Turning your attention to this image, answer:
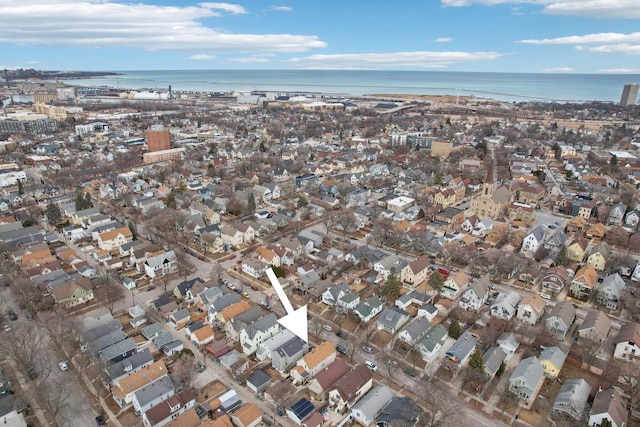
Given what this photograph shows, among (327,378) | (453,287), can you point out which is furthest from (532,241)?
(327,378)

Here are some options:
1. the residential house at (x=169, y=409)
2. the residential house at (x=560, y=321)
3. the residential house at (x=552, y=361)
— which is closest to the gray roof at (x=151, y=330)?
the residential house at (x=169, y=409)

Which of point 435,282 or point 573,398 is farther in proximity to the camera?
point 435,282

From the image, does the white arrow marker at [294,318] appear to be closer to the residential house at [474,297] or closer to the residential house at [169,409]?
the residential house at [169,409]

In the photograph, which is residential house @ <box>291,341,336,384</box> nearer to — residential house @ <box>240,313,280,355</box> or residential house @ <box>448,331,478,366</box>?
residential house @ <box>240,313,280,355</box>

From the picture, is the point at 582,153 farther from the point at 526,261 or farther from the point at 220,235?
the point at 220,235

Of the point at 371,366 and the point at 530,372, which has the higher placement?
the point at 530,372

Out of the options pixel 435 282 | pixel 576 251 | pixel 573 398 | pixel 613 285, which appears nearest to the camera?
pixel 573 398

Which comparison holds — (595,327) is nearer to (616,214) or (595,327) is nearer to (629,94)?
(616,214)
